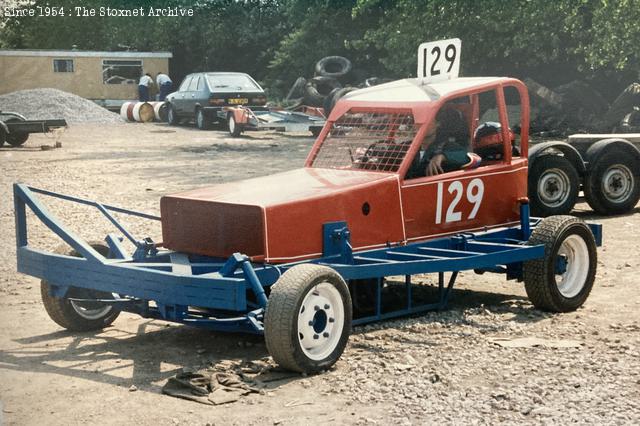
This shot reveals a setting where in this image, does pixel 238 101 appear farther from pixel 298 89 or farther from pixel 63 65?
pixel 63 65

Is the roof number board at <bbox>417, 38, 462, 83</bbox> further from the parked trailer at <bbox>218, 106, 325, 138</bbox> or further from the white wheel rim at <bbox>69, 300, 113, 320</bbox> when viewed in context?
the parked trailer at <bbox>218, 106, 325, 138</bbox>

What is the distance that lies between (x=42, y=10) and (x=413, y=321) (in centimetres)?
6256

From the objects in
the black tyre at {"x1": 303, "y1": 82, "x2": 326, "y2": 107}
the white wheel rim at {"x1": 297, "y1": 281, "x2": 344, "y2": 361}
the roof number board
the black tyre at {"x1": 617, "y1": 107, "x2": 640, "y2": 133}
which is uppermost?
the roof number board

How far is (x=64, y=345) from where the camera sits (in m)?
7.82

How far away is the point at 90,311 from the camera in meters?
8.27

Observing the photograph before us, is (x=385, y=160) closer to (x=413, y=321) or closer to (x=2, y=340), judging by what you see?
(x=413, y=321)

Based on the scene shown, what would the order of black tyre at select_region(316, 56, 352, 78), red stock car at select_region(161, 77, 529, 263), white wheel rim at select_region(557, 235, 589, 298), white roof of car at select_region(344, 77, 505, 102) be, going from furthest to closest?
black tyre at select_region(316, 56, 352, 78) → white wheel rim at select_region(557, 235, 589, 298) → white roof of car at select_region(344, 77, 505, 102) → red stock car at select_region(161, 77, 529, 263)

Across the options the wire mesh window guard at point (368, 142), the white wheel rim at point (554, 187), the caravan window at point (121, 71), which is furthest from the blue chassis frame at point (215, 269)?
the caravan window at point (121, 71)

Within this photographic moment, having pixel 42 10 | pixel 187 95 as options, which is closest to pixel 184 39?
pixel 42 10

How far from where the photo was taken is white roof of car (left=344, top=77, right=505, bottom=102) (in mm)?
8680

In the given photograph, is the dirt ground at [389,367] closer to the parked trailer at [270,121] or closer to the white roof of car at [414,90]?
the white roof of car at [414,90]

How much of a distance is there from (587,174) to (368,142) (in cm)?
649

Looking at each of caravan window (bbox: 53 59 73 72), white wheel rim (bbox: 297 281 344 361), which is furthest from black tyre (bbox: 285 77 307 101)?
white wheel rim (bbox: 297 281 344 361)

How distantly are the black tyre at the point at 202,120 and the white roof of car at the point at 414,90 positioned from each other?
23130 millimetres
